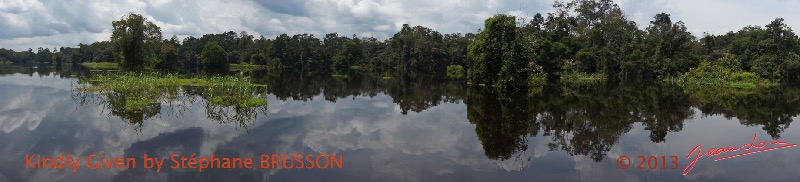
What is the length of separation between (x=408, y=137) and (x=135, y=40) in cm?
5079

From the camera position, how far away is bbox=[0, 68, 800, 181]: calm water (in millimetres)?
12789

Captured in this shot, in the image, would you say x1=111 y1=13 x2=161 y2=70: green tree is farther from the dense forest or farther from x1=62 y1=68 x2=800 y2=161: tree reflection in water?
x1=62 y1=68 x2=800 y2=161: tree reflection in water

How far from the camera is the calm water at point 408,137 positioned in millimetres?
12789

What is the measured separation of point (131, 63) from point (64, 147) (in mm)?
48545

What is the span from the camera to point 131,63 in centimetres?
5934

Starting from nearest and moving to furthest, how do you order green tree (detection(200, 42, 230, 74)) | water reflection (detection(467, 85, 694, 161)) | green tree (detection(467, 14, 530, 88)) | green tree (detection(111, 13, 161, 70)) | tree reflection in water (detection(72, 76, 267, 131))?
Answer: water reflection (detection(467, 85, 694, 161)) → tree reflection in water (detection(72, 76, 267, 131)) → green tree (detection(467, 14, 530, 88)) → green tree (detection(111, 13, 161, 70)) → green tree (detection(200, 42, 230, 74))

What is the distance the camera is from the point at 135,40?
193 ft

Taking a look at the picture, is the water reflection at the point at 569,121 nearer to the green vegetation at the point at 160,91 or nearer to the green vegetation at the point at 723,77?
the green vegetation at the point at 160,91

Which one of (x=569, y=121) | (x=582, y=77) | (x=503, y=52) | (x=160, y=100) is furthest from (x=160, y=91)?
(x=582, y=77)

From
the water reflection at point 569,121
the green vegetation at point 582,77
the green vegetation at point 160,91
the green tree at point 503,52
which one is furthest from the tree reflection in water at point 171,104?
the green vegetation at point 582,77

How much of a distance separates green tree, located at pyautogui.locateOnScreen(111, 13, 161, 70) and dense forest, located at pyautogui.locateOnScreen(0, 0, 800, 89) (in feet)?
0.33

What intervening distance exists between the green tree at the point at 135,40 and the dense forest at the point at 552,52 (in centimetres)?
10

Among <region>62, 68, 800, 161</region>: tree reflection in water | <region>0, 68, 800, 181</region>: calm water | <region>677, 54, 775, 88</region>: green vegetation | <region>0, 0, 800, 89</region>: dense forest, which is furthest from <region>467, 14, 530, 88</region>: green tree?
<region>677, 54, 775, 88</region>: green vegetation
